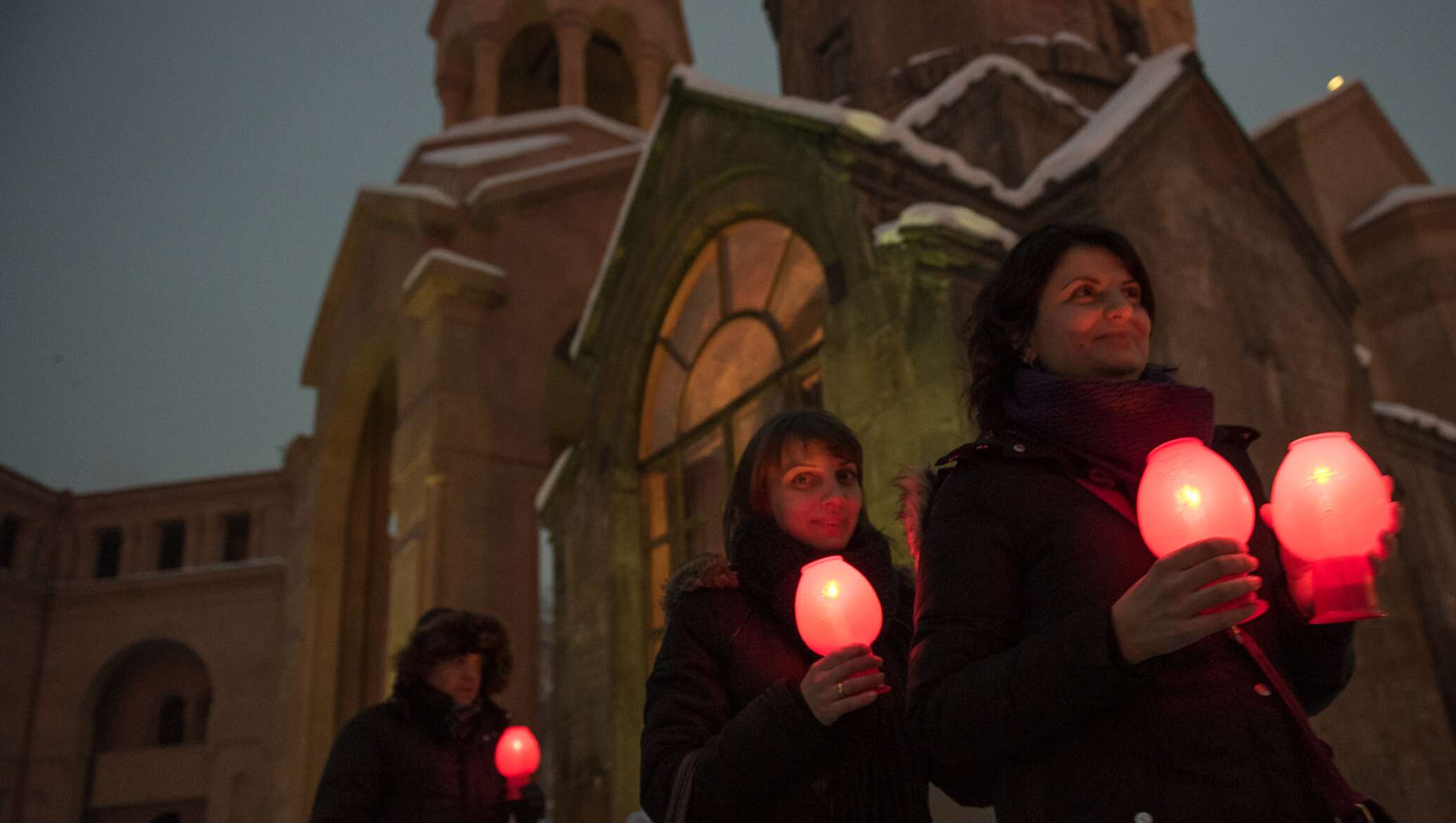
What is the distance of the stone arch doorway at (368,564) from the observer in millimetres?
17797

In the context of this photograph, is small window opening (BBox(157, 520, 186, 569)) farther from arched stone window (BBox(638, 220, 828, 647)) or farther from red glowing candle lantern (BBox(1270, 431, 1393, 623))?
red glowing candle lantern (BBox(1270, 431, 1393, 623))

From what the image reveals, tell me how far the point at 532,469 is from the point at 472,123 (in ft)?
26.2

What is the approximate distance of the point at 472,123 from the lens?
19.2 m

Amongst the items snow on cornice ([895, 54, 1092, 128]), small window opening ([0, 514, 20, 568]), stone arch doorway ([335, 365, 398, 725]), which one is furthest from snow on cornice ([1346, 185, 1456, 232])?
small window opening ([0, 514, 20, 568])

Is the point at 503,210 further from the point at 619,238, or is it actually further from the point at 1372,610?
the point at 1372,610

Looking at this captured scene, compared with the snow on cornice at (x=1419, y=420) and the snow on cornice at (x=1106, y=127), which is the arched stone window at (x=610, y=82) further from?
the snow on cornice at (x=1419, y=420)

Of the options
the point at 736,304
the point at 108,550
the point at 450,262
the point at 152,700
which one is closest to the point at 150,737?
the point at 152,700

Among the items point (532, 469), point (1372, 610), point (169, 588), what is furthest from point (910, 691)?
point (169, 588)

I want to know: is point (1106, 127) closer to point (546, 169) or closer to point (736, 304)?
point (736, 304)

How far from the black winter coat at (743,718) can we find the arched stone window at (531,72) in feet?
68.1

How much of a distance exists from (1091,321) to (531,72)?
2235 centimetres

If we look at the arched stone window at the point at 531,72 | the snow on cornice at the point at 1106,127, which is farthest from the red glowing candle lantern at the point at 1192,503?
the arched stone window at the point at 531,72

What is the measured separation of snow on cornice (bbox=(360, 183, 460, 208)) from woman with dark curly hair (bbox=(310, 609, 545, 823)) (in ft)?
37.9

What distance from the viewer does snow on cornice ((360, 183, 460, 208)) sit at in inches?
619
